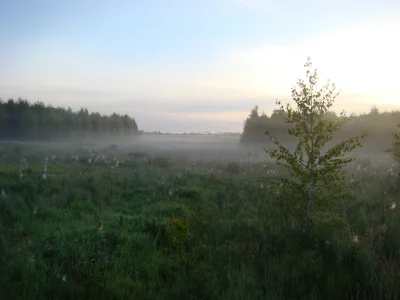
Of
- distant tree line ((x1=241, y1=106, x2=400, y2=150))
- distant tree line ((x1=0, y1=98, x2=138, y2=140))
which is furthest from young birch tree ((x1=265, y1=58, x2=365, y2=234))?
distant tree line ((x1=0, y1=98, x2=138, y2=140))

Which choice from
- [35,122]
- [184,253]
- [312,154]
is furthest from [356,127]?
[35,122]

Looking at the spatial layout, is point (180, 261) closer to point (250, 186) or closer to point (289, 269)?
point (289, 269)

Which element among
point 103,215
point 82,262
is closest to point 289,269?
point 82,262

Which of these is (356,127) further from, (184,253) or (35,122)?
(35,122)

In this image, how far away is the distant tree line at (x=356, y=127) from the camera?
46922 millimetres

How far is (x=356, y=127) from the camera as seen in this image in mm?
53094

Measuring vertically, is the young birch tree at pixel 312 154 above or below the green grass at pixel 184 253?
above

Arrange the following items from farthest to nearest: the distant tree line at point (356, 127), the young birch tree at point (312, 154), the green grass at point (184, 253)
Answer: the distant tree line at point (356, 127) → the young birch tree at point (312, 154) → the green grass at point (184, 253)

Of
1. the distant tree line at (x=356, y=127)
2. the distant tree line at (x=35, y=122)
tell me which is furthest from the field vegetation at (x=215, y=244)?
the distant tree line at (x=35, y=122)

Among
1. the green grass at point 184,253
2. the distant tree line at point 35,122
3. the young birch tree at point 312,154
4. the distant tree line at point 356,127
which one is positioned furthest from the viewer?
the distant tree line at point 35,122

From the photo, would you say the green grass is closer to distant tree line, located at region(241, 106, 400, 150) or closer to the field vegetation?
the field vegetation

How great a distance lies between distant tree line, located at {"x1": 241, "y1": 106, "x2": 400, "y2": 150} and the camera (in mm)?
46922

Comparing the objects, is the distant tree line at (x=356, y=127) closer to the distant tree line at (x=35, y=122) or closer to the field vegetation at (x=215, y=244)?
the field vegetation at (x=215, y=244)

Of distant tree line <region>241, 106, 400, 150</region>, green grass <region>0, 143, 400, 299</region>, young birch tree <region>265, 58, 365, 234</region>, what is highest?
distant tree line <region>241, 106, 400, 150</region>
